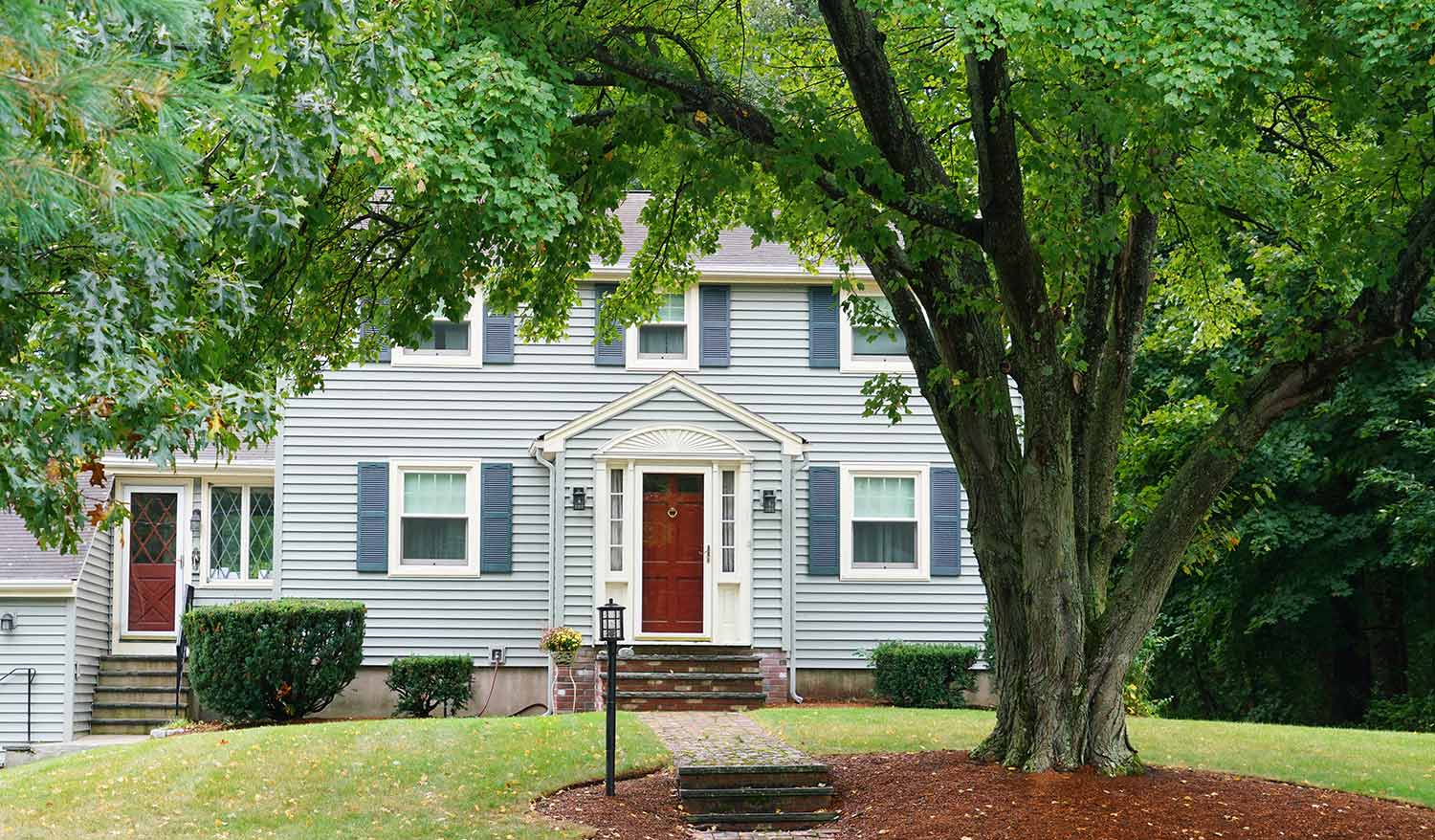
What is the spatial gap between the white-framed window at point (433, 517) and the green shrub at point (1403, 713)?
13.1m

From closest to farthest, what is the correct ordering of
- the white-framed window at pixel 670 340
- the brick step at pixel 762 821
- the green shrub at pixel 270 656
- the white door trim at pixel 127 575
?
the brick step at pixel 762 821, the green shrub at pixel 270 656, the white-framed window at pixel 670 340, the white door trim at pixel 127 575

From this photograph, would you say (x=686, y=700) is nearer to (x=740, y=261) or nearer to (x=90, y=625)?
(x=740, y=261)

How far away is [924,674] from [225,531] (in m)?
9.81

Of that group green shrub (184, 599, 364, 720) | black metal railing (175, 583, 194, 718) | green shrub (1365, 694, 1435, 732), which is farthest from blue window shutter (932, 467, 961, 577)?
black metal railing (175, 583, 194, 718)

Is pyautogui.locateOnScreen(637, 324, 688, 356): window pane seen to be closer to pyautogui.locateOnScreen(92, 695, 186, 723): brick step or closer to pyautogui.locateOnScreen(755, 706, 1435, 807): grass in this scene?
pyautogui.locateOnScreen(755, 706, 1435, 807): grass

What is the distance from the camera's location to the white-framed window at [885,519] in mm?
18734

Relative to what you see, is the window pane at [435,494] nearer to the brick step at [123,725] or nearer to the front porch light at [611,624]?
the brick step at [123,725]

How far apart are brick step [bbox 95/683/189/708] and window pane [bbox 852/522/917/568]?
9113 millimetres

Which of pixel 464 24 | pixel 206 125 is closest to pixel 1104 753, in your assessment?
pixel 464 24

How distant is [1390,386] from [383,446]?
13502mm

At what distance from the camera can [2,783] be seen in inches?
449

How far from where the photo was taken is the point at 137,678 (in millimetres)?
18766

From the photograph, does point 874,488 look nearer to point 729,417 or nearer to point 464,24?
point 729,417

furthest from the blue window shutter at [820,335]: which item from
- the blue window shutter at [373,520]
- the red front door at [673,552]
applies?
the blue window shutter at [373,520]
